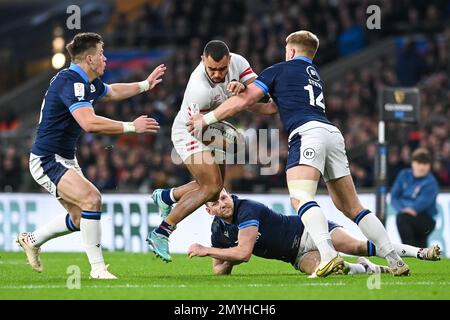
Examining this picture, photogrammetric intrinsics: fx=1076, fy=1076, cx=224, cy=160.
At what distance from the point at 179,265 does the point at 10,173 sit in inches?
392

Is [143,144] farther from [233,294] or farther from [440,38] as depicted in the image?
[233,294]

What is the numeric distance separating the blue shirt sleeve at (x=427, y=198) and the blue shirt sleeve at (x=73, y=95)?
6.43 m

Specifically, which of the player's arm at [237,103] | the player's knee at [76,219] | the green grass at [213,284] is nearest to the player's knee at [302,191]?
the green grass at [213,284]

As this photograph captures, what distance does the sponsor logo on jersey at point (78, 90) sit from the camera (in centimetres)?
1024

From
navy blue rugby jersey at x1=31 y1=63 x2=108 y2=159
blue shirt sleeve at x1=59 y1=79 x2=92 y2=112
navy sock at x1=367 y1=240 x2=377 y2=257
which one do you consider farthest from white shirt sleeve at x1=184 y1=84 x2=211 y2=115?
navy sock at x1=367 y1=240 x2=377 y2=257

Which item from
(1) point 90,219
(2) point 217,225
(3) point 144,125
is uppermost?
(3) point 144,125

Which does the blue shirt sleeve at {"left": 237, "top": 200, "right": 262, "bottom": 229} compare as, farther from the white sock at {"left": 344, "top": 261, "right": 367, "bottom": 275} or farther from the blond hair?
the blond hair

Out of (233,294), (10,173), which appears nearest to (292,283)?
(233,294)

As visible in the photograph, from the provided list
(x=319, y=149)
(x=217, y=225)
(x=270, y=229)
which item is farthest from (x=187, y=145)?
(x=319, y=149)

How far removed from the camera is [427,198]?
49.9 feet

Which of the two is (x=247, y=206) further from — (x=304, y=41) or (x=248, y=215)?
(x=304, y=41)

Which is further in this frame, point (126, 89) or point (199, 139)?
point (126, 89)

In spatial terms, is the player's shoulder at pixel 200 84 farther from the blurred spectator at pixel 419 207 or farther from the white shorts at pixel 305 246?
the blurred spectator at pixel 419 207

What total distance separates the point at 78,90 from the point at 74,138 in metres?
0.67
